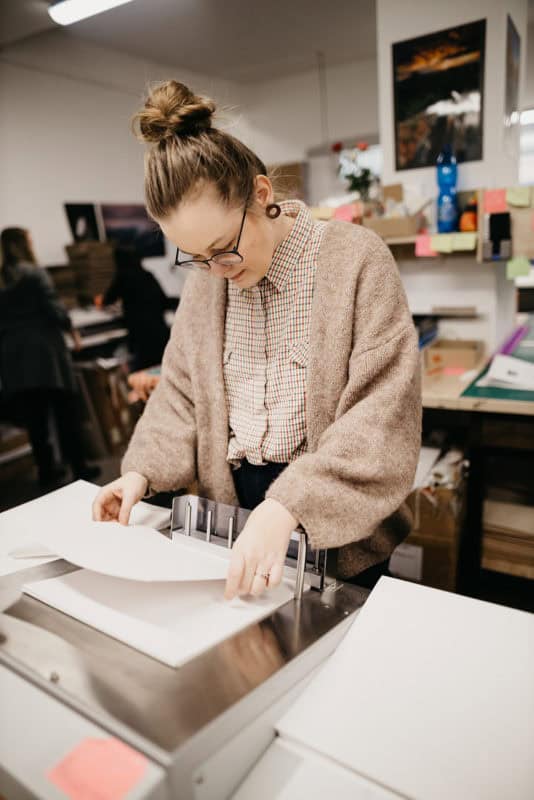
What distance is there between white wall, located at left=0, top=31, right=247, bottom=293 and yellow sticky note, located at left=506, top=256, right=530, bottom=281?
3179 mm

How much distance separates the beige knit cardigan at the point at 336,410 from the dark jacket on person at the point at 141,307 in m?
2.68

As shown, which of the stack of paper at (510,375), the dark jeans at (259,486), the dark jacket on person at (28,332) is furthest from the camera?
the dark jacket on person at (28,332)

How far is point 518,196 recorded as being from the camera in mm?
2100

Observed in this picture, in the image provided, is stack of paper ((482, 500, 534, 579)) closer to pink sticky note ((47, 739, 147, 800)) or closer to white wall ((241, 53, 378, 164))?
pink sticky note ((47, 739, 147, 800))

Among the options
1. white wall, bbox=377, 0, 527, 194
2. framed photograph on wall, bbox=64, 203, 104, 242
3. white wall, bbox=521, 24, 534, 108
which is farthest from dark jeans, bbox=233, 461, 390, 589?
white wall, bbox=521, 24, 534, 108

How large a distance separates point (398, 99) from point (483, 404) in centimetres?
149

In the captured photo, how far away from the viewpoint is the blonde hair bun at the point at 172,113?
0.87m

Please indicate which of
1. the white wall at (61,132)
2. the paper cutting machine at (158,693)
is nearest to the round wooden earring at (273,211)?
the paper cutting machine at (158,693)

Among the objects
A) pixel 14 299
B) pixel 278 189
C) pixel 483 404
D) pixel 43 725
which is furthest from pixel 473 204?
pixel 14 299

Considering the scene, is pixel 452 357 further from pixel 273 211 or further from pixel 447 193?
pixel 273 211

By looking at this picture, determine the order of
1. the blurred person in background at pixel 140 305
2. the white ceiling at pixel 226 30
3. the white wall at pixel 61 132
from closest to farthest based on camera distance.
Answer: the blurred person in background at pixel 140 305, the white ceiling at pixel 226 30, the white wall at pixel 61 132

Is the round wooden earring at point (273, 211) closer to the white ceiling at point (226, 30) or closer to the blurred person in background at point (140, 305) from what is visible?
the blurred person in background at point (140, 305)

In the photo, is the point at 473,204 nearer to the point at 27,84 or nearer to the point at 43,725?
the point at 43,725

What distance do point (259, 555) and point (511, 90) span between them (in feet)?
8.40
